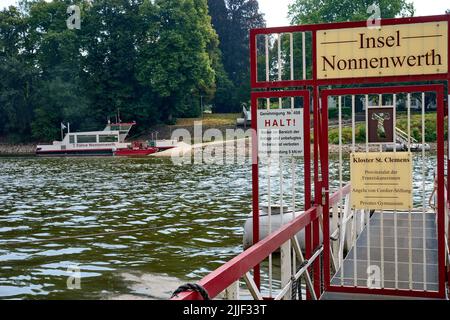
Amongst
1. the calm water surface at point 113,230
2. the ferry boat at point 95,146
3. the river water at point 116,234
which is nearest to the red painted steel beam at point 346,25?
the river water at point 116,234

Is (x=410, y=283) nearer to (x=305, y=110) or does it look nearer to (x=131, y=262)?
(x=305, y=110)

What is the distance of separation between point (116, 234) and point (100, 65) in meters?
56.0

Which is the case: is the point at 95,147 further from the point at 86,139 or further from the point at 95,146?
the point at 86,139

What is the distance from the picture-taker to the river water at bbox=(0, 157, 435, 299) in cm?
999

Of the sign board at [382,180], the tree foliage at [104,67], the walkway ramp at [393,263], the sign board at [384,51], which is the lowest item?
the walkway ramp at [393,263]

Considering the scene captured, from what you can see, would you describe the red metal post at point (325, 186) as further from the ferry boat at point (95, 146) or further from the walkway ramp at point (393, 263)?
the ferry boat at point (95, 146)

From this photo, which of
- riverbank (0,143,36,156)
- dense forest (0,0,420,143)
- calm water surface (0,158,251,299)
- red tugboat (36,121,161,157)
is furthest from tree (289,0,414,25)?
calm water surface (0,158,251,299)

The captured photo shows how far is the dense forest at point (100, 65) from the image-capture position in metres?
64.9

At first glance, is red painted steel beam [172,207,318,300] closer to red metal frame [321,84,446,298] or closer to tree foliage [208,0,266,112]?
red metal frame [321,84,446,298]

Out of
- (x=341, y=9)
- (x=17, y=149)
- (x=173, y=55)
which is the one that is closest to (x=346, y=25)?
(x=173, y=55)

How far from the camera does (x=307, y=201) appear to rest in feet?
20.8

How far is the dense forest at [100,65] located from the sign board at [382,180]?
59065mm

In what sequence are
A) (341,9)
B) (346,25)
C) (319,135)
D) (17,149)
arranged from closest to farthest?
(346,25) → (319,135) → (17,149) → (341,9)

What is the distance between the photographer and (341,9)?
238 ft
